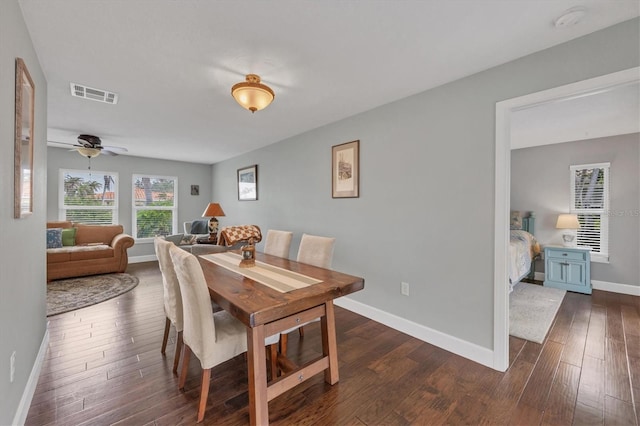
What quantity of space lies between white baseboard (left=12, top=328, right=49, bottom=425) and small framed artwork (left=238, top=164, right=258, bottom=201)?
348cm

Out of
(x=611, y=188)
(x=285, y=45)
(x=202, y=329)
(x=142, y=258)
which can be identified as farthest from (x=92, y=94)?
(x=611, y=188)

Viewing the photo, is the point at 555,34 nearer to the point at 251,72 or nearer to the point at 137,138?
the point at 251,72

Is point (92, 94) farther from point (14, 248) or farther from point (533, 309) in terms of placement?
point (533, 309)

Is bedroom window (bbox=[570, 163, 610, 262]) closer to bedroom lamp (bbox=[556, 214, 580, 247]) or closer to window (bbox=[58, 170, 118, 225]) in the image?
bedroom lamp (bbox=[556, 214, 580, 247])

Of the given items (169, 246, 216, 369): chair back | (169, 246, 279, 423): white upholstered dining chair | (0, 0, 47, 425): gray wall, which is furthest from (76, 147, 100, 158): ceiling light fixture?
(169, 246, 216, 369): chair back

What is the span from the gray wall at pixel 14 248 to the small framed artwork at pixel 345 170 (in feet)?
9.05

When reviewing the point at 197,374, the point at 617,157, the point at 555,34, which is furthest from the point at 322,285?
the point at 617,157

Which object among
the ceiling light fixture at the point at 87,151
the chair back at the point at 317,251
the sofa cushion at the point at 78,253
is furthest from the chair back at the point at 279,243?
the sofa cushion at the point at 78,253

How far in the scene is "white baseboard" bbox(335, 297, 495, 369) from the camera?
2.15 meters

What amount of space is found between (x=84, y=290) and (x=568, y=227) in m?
7.62

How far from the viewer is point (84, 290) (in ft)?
12.6

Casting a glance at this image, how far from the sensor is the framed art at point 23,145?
1.44 metres

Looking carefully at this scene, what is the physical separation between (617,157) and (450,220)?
3683mm

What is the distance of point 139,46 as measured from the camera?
A: 1838 millimetres
